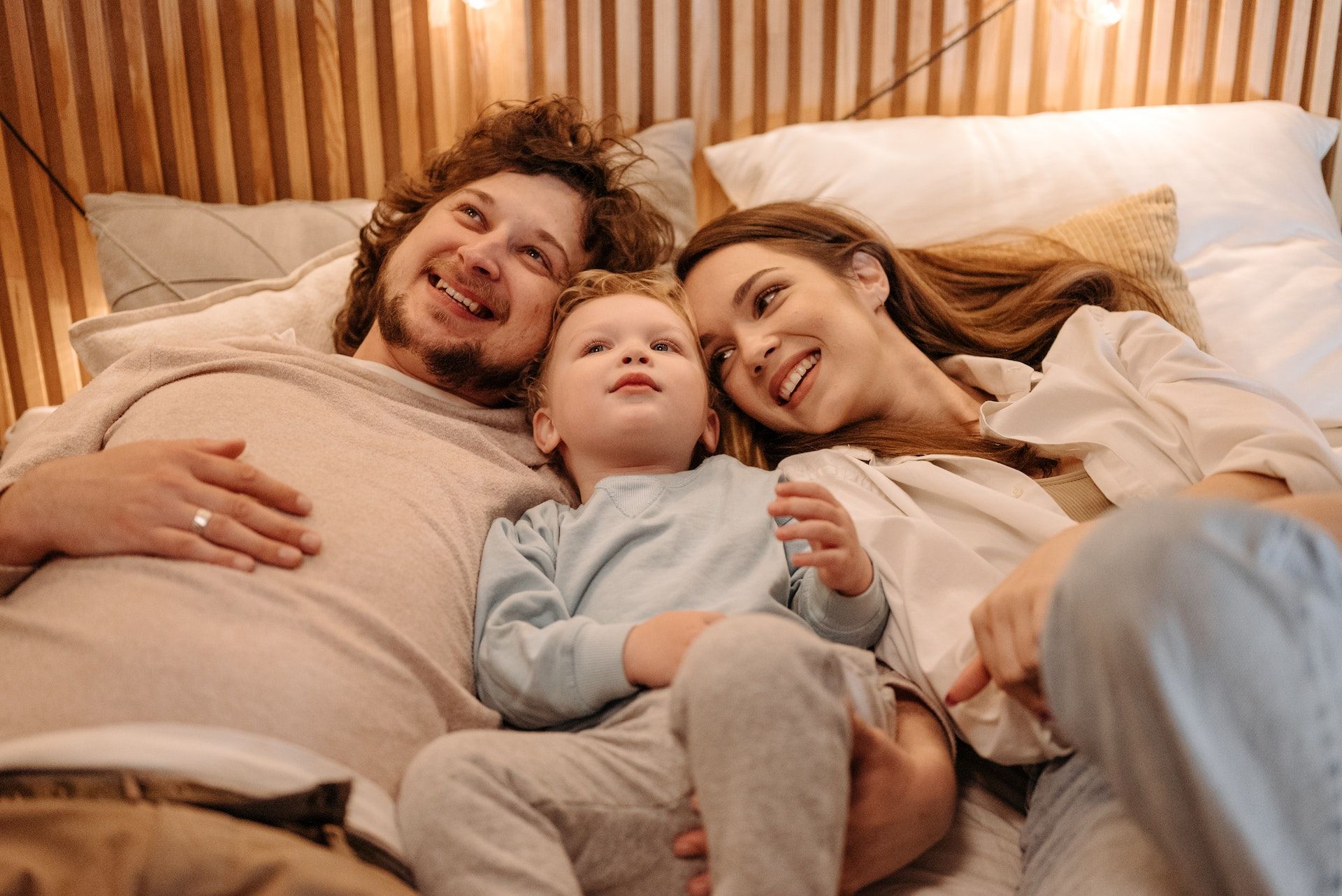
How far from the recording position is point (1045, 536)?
43.0 inches

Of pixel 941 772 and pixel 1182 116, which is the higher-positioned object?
pixel 1182 116

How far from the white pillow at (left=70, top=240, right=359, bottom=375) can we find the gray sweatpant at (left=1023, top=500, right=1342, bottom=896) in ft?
4.24

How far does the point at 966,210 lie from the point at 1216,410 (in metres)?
0.83

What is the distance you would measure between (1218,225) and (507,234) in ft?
4.58

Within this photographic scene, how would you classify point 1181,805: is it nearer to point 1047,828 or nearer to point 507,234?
point 1047,828

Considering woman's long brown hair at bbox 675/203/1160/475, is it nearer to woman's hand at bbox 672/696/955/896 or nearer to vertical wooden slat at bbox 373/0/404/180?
woman's hand at bbox 672/696/955/896

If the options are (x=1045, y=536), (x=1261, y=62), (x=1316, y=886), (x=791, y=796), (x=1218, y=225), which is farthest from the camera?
(x=1261, y=62)

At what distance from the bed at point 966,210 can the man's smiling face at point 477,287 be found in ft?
0.87

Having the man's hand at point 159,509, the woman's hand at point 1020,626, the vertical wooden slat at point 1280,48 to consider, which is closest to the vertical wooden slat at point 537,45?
the man's hand at point 159,509

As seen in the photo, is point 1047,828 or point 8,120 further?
point 8,120

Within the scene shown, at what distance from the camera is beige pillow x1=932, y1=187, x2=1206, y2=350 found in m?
1.65

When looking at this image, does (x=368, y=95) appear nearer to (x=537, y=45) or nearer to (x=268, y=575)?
(x=537, y=45)

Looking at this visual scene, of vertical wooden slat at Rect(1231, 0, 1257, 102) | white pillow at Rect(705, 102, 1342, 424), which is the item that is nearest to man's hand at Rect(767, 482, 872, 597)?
white pillow at Rect(705, 102, 1342, 424)

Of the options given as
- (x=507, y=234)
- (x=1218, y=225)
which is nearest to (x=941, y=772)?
(x=507, y=234)
